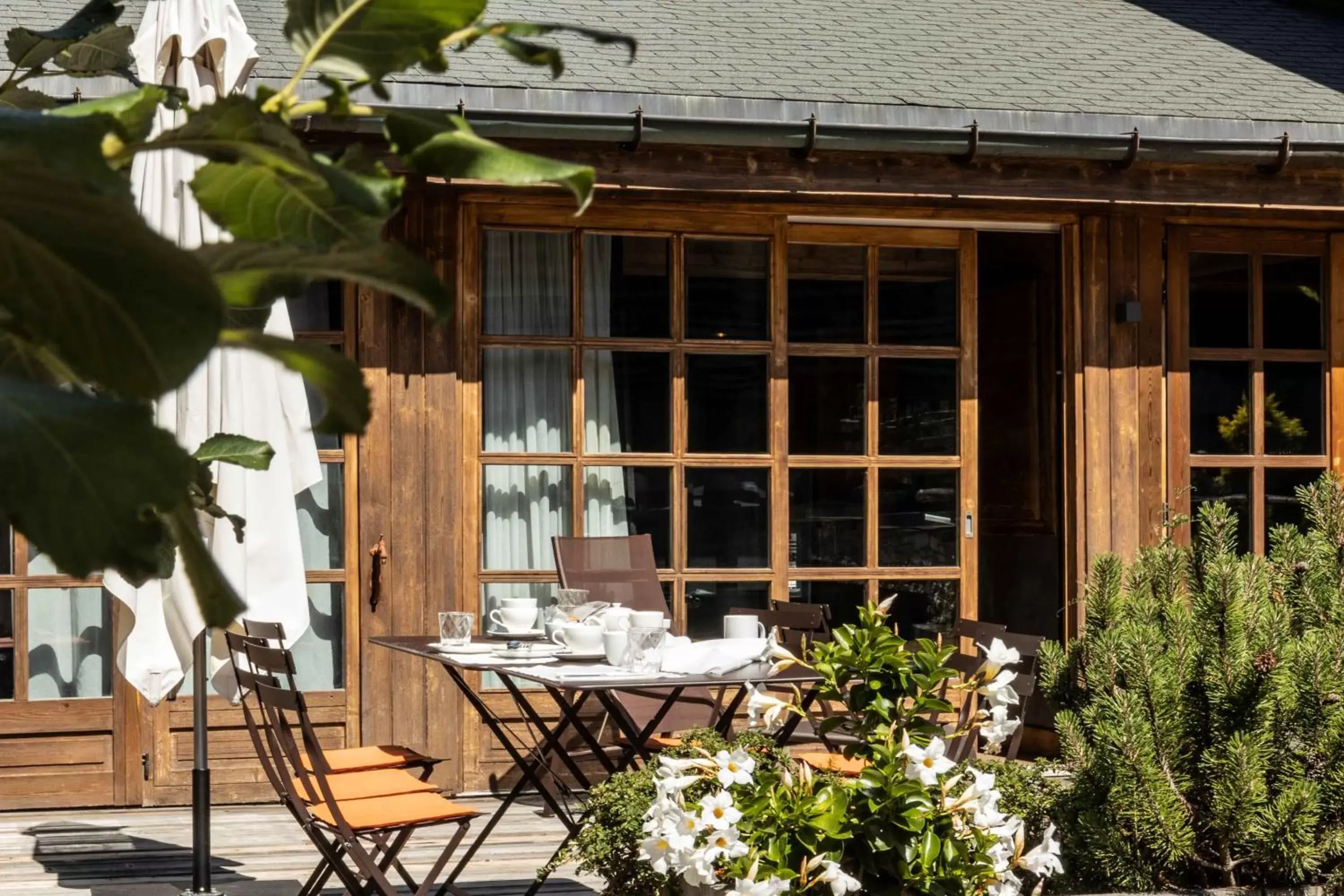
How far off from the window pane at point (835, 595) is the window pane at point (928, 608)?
0.58ft

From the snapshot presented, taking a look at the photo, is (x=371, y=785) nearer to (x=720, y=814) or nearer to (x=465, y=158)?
(x=720, y=814)

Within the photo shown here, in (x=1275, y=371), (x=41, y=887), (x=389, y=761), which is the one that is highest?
(x=1275, y=371)

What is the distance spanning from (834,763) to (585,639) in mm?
786

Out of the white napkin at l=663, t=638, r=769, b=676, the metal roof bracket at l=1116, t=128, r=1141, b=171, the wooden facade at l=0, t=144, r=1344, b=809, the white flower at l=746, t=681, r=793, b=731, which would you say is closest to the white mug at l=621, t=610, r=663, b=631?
the white napkin at l=663, t=638, r=769, b=676

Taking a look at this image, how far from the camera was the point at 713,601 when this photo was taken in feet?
21.7

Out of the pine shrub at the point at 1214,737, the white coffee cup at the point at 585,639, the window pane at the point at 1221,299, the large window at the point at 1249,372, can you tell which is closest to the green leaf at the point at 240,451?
the pine shrub at the point at 1214,737

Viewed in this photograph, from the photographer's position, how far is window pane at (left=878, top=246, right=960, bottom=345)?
6859mm

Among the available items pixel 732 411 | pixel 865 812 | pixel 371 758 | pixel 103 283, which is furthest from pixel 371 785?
pixel 103 283

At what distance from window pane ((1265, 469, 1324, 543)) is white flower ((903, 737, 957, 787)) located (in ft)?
14.8

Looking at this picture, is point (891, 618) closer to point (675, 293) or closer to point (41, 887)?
point (675, 293)

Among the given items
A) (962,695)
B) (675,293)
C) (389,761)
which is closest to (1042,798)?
(389,761)

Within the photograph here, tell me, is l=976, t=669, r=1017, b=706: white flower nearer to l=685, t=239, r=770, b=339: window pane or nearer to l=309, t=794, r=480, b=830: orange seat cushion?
l=309, t=794, r=480, b=830: orange seat cushion

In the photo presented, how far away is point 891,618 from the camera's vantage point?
7086 mm

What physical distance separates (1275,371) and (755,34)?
2745 mm
